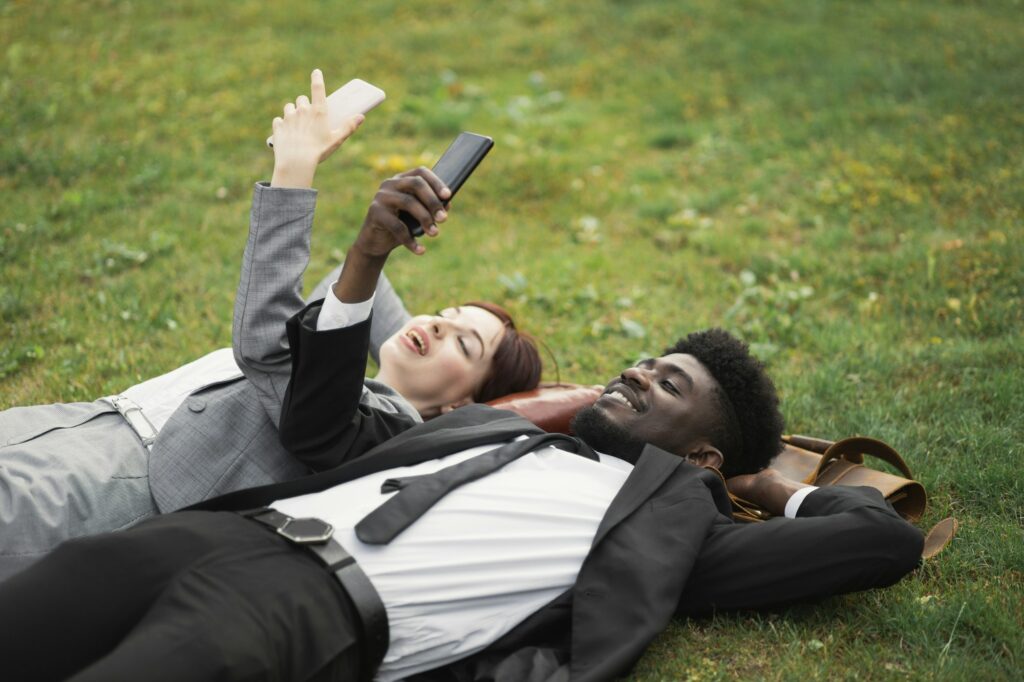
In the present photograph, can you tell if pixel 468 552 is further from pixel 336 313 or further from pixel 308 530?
pixel 336 313

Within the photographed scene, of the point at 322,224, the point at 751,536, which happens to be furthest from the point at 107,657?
the point at 322,224

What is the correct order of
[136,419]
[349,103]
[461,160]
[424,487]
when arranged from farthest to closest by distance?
1. [136,419]
2. [349,103]
3. [461,160]
4. [424,487]

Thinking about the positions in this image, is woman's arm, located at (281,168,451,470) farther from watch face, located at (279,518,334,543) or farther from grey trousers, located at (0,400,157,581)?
grey trousers, located at (0,400,157,581)

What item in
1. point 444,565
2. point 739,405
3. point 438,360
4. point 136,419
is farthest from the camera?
point 438,360

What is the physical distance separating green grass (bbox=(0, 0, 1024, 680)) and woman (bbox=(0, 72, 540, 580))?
1.62m

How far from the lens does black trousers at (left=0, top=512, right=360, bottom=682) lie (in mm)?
2754

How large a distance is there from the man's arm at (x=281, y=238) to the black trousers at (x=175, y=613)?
90cm

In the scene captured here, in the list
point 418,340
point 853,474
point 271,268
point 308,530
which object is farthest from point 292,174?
point 853,474

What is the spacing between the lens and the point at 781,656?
3496 millimetres

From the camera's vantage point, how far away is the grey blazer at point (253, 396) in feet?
12.4

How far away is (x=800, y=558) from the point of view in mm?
3469

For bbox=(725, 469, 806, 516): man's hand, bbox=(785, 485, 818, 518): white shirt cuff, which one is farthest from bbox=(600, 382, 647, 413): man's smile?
bbox=(785, 485, 818, 518): white shirt cuff

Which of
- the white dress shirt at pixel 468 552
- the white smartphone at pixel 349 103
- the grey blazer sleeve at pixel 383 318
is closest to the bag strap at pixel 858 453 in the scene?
the white dress shirt at pixel 468 552

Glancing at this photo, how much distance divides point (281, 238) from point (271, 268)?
123mm
